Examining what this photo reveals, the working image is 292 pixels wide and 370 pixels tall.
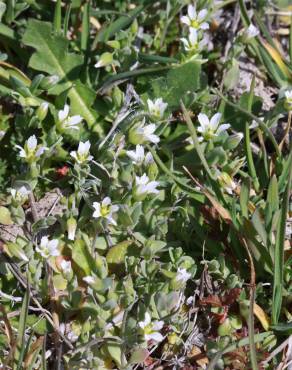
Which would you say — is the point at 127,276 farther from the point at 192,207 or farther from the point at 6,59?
the point at 6,59

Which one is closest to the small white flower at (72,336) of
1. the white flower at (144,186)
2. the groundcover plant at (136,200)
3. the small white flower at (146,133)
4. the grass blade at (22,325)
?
the groundcover plant at (136,200)

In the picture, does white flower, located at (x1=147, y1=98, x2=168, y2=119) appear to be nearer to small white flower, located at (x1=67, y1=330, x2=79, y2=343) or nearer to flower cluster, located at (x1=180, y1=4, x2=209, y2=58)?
flower cluster, located at (x1=180, y1=4, x2=209, y2=58)

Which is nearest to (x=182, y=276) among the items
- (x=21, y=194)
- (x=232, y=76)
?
(x=21, y=194)

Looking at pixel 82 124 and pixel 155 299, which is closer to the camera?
pixel 155 299

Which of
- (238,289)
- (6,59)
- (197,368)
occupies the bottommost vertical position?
(197,368)

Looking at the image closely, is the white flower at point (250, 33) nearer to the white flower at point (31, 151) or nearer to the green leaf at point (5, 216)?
the white flower at point (31, 151)

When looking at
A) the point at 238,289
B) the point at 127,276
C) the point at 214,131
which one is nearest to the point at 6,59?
the point at 214,131
